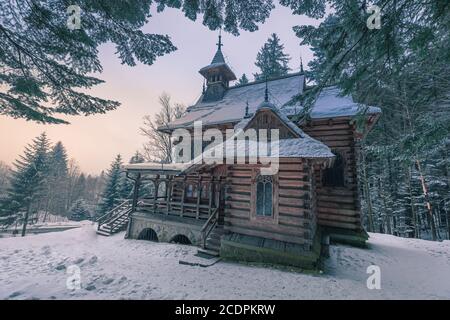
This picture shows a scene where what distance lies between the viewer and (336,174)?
380 inches

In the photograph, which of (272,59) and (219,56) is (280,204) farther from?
(272,59)

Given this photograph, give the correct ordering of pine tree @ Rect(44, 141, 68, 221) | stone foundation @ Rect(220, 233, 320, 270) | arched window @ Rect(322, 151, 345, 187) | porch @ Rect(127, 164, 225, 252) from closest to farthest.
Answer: stone foundation @ Rect(220, 233, 320, 270)
arched window @ Rect(322, 151, 345, 187)
porch @ Rect(127, 164, 225, 252)
pine tree @ Rect(44, 141, 68, 221)

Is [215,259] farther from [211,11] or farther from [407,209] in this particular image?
[407,209]

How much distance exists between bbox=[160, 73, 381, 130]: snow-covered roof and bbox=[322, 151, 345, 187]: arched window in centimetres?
225

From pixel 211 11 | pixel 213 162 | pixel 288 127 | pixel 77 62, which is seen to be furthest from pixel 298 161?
pixel 77 62

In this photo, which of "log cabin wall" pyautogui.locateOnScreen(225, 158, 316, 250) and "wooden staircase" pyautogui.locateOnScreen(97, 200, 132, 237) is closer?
"log cabin wall" pyautogui.locateOnScreen(225, 158, 316, 250)

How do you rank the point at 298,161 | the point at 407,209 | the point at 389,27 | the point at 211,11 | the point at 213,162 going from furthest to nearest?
the point at 407,209
the point at 213,162
the point at 298,161
the point at 211,11
the point at 389,27

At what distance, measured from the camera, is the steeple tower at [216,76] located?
57.1ft

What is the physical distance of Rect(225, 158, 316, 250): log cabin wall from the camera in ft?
22.6

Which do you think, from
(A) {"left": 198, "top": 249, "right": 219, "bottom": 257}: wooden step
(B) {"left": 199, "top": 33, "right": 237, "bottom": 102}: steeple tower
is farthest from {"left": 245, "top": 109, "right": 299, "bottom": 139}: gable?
(B) {"left": 199, "top": 33, "right": 237, "bottom": 102}: steeple tower

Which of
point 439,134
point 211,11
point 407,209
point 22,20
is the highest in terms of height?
point 211,11

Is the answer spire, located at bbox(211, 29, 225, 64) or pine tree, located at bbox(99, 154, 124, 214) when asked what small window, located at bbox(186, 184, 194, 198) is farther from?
pine tree, located at bbox(99, 154, 124, 214)

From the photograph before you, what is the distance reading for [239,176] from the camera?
8102 millimetres

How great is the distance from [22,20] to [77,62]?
1221 millimetres
